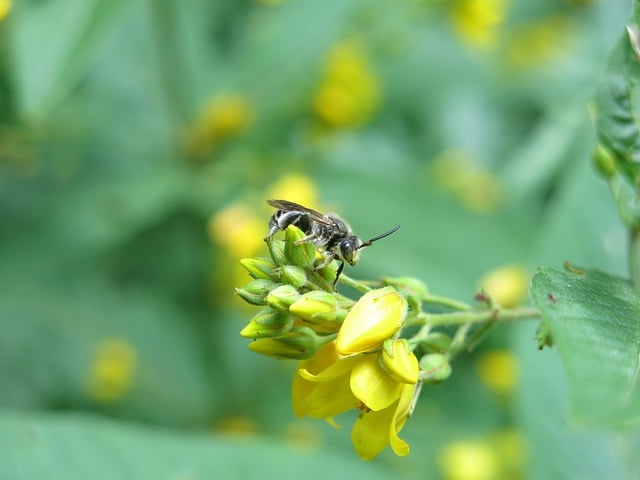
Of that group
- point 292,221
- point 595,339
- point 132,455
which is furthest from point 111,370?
point 595,339

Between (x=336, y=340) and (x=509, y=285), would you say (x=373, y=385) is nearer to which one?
(x=336, y=340)

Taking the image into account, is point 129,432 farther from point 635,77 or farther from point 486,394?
point 486,394

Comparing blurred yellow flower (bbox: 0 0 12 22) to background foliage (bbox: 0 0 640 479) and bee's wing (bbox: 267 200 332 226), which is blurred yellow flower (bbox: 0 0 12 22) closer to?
background foliage (bbox: 0 0 640 479)

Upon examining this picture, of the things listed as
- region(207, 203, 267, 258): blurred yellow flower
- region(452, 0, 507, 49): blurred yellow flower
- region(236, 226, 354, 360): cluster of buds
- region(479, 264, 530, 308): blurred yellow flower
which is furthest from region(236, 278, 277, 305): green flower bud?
region(452, 0, 507, 49): blurred yellow flower

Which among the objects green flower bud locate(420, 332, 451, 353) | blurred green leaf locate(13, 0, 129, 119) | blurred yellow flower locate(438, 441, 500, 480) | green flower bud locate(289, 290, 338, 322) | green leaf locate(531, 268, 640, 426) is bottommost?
blurred yellow flower locate(438, 441, 500, 480)

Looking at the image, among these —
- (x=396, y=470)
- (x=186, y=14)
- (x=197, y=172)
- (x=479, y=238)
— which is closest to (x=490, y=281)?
(x=479, y=238)

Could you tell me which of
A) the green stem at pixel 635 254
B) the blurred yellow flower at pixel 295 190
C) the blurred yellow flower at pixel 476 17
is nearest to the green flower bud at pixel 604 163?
the green stem at pixel 635 254

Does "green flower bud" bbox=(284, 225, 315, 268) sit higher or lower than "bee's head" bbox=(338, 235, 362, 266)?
higher
